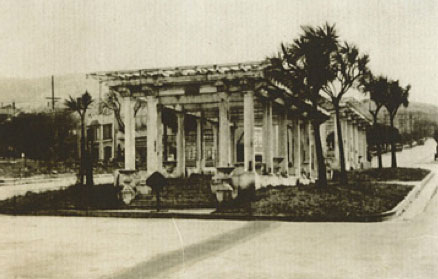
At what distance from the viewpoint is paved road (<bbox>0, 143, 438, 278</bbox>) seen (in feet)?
27.9

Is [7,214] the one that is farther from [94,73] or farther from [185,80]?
[185,80]

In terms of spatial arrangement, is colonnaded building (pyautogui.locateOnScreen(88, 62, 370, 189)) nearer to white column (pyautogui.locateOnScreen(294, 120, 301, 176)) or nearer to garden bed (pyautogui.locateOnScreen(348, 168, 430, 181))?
white column (pyautogui.locateOnScreen(294, 120, 301, 176))

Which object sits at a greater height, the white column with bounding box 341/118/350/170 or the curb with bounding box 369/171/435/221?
the white column with bounding box 341/118/350/170

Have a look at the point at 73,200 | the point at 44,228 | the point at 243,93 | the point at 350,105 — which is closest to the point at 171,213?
the point at 44,228

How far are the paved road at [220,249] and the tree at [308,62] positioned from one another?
6.31 meters

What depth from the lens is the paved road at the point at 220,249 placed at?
850 cm

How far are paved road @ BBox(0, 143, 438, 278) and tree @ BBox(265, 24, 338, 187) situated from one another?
6.31 meters

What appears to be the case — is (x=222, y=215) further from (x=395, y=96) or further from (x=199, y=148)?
(x=395, y=96)

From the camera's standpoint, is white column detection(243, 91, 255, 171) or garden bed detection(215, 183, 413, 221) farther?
white column detection(243, 91, 255, 171)

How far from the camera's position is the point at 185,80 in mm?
21922

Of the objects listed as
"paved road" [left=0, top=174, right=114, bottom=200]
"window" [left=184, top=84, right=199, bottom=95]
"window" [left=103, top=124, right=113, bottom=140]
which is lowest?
"paved road" [left=0, top=174, right=114, bottom=200]

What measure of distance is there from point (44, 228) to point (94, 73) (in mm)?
8189

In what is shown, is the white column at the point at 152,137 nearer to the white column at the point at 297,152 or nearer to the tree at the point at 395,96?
the white column at the point at 297,152

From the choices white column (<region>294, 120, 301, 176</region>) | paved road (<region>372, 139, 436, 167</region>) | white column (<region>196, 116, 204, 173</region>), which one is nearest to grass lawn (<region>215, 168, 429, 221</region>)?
white column (<region>294, 120, 301, 176</region>)
